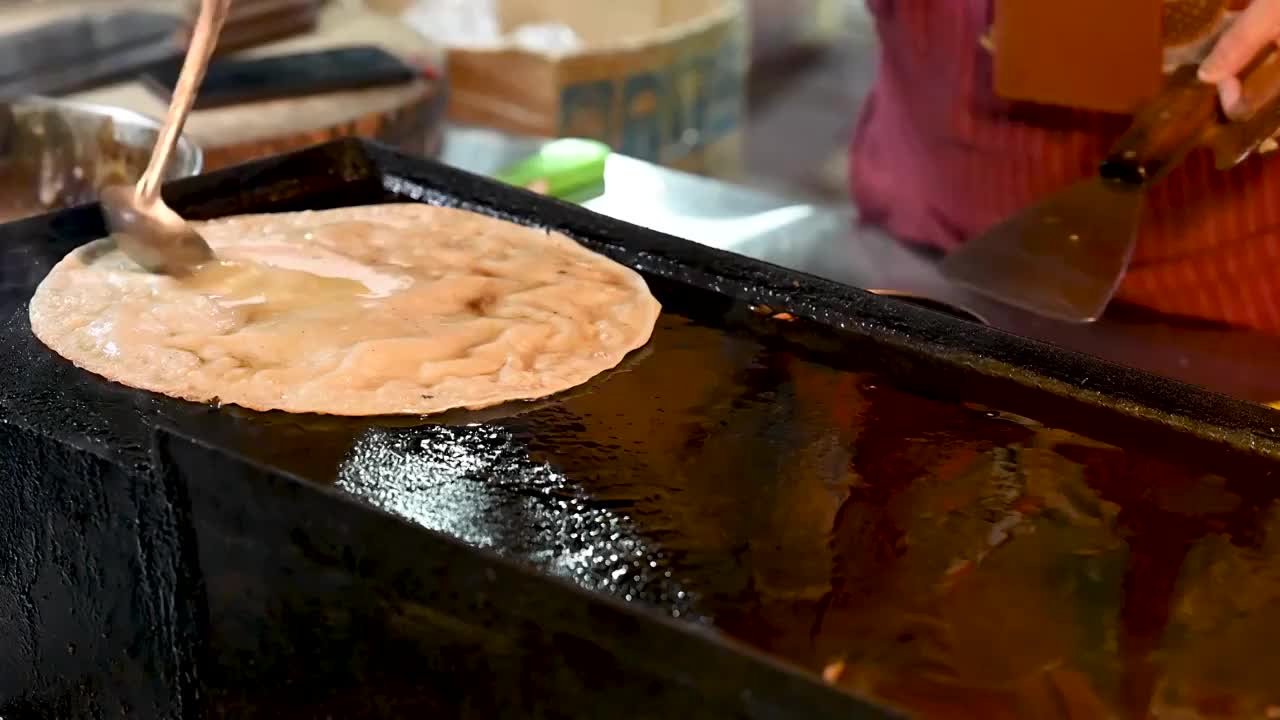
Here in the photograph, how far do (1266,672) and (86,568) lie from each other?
0.91 m

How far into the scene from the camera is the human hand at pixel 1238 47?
1.45 meters

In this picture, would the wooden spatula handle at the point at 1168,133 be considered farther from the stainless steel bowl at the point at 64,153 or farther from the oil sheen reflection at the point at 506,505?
the stainless steel bowl at the point at 64,153

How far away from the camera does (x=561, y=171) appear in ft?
6.77

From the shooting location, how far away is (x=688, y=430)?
44.4 inches

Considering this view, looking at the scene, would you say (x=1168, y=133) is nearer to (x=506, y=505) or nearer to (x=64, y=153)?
(x=506, y=505)

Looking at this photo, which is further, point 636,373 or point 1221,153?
point 1221,153

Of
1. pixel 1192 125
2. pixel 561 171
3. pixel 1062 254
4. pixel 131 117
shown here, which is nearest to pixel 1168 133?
pixel 1192 125

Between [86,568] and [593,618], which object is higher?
[593,618]

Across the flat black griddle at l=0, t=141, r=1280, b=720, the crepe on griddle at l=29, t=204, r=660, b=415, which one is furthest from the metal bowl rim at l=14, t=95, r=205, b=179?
the flat black griddle at l=0, t=141, r=1280, b=720

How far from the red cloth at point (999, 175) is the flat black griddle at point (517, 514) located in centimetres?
65

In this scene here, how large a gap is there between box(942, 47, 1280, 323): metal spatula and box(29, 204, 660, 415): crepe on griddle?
1.69 ft

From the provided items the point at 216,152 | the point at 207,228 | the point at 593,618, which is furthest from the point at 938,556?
Answer: the point at 216,152

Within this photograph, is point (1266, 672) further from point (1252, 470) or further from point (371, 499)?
point (371, 499)

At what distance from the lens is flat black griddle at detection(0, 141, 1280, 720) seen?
80 centimetres
